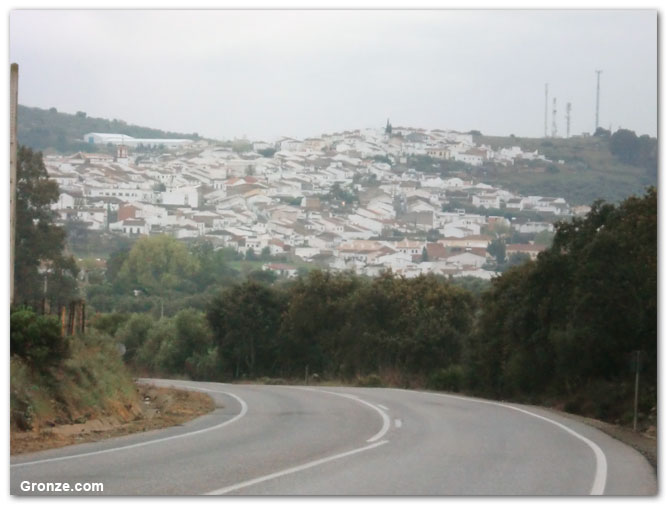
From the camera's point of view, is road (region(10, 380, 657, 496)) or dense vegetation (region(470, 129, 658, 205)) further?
dense vegetation (region(470, 129, 658, 205))

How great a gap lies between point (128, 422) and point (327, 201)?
66947 mm

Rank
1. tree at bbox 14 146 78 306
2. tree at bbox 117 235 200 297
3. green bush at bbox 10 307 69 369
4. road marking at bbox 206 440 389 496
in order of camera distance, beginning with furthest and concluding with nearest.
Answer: tree at bbox 117 235 200 297
tree at bbox 14 146 78 306
green bush at bbox 10 307 69 369
road marking at bbox 206 440 389 496

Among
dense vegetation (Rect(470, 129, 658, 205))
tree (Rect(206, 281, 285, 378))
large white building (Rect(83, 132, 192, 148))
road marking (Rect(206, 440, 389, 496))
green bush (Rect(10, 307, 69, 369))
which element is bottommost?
tree (Rect(206, 281, 285, 378))

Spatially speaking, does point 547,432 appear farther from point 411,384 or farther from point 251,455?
point 411,384

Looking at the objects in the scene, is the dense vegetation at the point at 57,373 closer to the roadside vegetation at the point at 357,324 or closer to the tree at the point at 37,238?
the roadside vegetation at the point at 357,324

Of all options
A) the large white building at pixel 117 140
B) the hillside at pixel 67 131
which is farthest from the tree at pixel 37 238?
the large white building at pixel 117 140

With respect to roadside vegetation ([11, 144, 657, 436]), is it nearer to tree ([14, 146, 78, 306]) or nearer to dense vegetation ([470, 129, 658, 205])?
tree ([14, 146, 78, 306])

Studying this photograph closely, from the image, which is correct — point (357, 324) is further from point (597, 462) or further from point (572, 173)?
point (597, 462)

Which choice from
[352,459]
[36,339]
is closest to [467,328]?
[36,339]

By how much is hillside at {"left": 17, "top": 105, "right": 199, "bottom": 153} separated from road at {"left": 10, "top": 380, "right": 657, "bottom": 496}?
40.8 meters

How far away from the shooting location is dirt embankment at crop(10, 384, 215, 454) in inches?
625

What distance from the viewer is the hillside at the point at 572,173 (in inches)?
1887

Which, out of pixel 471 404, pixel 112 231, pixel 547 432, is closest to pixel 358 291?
pixel 112 231

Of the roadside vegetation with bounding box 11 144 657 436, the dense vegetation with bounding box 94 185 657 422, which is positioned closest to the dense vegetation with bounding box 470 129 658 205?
the dense vegetation with bounding box 94 185 657 422
